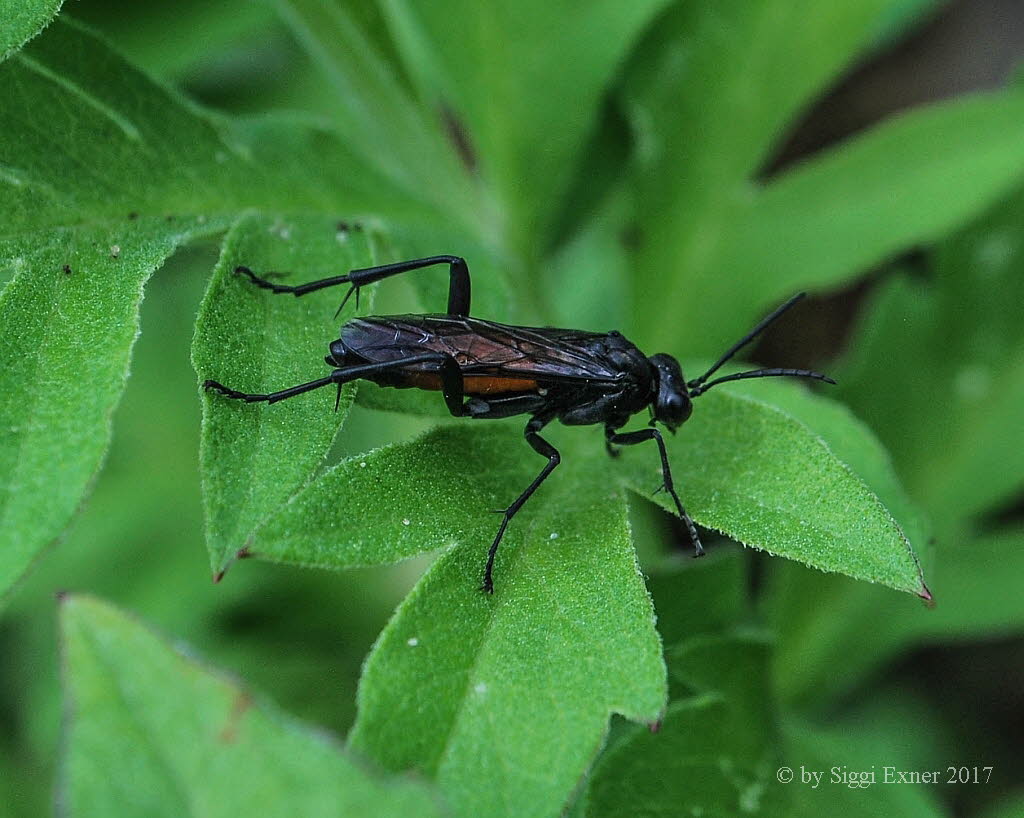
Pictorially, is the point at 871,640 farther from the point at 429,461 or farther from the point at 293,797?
the point at 293,797

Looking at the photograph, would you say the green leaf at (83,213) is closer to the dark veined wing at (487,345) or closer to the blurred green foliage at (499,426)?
the blurred green foliage at (499,426)

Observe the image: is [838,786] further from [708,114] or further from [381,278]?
[708,114]

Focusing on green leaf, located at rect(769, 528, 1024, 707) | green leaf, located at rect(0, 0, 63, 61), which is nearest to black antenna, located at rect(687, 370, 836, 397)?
green leaf, located at rect(769, 528, 1024, 707)

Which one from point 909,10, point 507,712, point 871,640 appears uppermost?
point 909,10

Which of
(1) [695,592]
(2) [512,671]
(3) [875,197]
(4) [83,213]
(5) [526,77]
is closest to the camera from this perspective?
(2) [512,671]

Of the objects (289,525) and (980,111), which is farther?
(980,111)

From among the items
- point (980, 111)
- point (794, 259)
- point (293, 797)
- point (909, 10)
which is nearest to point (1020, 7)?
point (909, 10)

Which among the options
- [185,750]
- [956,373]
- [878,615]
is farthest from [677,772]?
[956,373]
